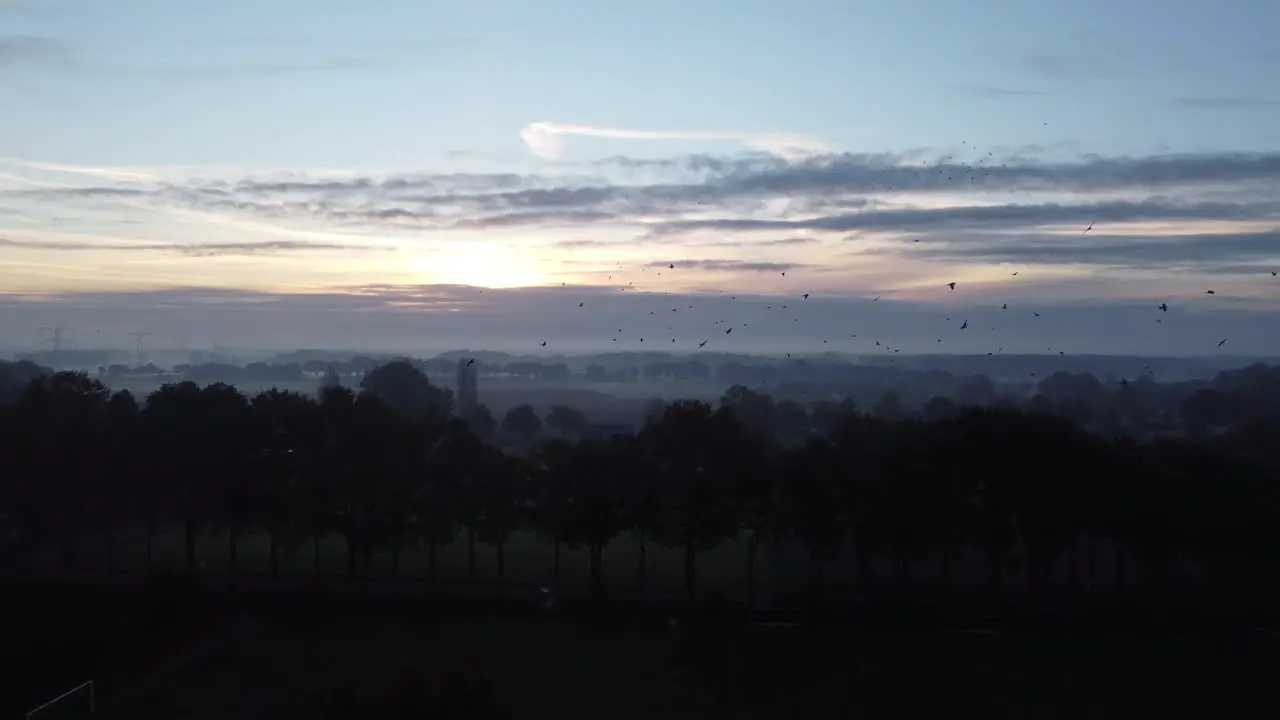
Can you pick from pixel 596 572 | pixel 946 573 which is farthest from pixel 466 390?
pixel 946 573

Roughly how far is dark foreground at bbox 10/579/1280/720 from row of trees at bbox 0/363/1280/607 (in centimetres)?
318

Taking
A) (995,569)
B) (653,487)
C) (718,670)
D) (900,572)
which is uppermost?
(653,487)

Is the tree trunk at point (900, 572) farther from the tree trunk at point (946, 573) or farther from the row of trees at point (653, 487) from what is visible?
the tree trunk at point (946, 573)

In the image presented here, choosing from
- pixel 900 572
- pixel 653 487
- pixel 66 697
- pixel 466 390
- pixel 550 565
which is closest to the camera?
pixel 66 697

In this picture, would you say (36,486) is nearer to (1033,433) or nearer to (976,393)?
(1033,433)

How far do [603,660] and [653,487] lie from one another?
674cm

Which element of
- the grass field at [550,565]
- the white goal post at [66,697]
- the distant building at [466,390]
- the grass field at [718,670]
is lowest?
the grass field at [550,565]

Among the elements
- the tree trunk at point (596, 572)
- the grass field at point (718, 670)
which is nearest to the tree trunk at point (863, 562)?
the grass field at point (718, 670)

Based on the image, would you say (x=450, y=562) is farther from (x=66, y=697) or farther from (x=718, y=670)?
(x=66, y=697)

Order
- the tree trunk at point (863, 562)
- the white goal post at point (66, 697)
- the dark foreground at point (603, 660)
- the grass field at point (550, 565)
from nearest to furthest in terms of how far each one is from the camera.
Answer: the white goal post at point (66, 697)
the dark foreground at point (603, 660)
the tree trunk at point (863, 562)
the grass field at point (550, 565)

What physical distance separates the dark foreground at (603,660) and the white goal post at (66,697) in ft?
0.81

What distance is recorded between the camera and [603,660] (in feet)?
62.9

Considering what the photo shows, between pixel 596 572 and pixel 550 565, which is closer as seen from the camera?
pixel 596 572

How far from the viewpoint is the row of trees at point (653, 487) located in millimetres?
24188
